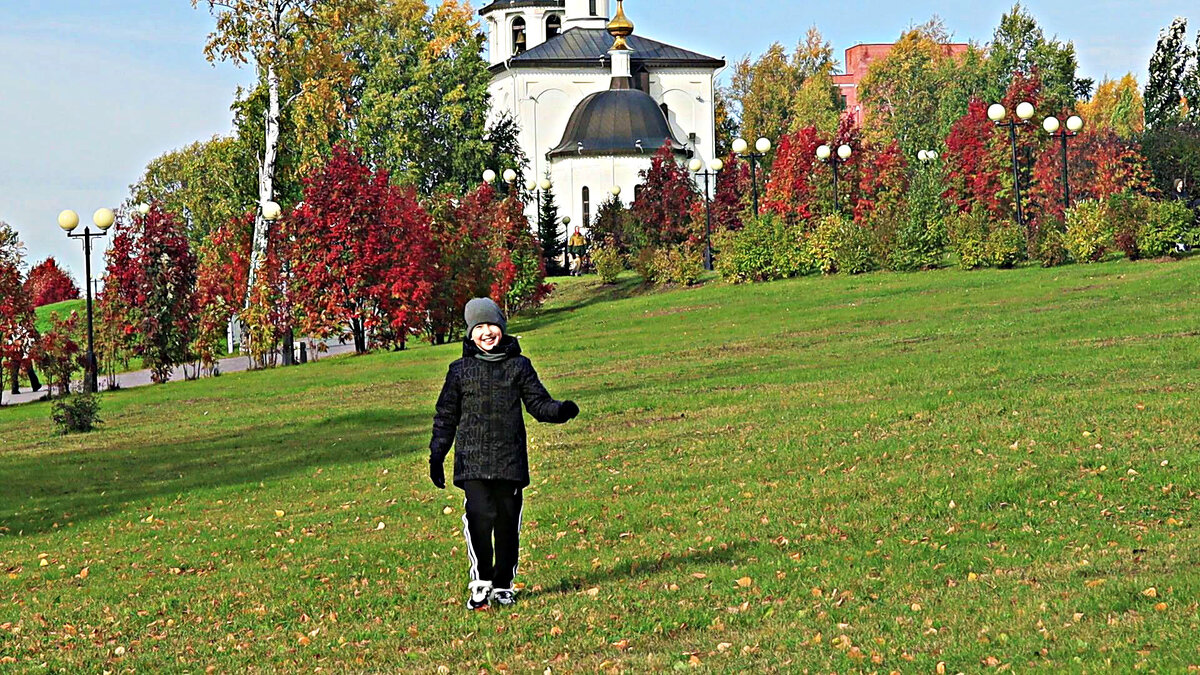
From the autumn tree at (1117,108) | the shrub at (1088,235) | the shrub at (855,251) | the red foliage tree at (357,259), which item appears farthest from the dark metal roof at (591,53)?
the shrub at (1088,235)

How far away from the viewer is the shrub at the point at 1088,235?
34125mm

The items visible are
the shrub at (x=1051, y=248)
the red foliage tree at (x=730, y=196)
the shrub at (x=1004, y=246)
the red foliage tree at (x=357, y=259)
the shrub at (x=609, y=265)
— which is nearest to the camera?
the shrub at (x=1051, y=248)

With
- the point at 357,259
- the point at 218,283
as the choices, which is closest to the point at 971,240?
the point at 357,259

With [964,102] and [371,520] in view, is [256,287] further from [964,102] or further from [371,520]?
[964,102]

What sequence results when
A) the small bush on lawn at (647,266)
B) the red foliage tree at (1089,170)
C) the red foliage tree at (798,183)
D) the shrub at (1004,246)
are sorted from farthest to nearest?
the red foliage tree at (798,183) → the red foliage tree at (1089,170) → the small bush on lawn at (647,266) → the shrub at (1004,246)

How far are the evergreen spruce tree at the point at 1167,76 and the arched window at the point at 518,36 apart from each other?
1410 inches

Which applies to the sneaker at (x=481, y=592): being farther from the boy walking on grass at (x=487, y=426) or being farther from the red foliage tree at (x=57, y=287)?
the red foliage tree at (x=57, y=287)

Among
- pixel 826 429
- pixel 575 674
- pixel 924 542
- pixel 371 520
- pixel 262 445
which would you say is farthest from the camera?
pixel 262 445

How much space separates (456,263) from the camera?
37312 mm

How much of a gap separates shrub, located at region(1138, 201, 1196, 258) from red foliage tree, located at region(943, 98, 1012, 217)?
570 inches

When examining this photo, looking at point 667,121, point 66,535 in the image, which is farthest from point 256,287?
point 667,121

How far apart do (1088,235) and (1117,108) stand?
56.1 m

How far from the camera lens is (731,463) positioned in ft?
42.3

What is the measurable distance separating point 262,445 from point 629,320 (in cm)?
1675
